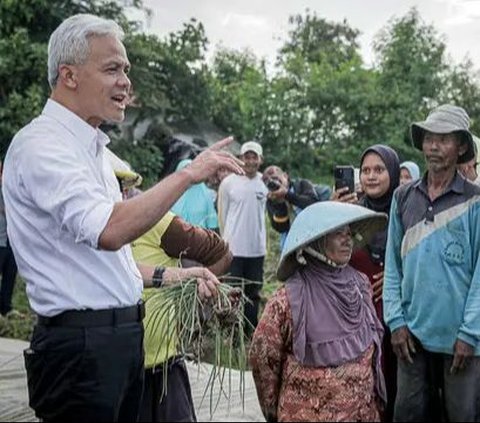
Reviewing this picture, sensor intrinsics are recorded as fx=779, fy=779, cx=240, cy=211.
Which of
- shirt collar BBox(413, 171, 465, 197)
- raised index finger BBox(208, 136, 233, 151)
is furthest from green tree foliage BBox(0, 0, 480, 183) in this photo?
raised index finger BBox(208, 136, 233, 151)

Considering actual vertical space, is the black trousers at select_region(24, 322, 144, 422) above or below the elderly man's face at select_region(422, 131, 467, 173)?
below

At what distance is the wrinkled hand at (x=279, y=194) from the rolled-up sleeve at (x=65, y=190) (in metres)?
3.85

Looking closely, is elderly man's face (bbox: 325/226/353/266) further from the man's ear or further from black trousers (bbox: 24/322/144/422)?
the man's ear

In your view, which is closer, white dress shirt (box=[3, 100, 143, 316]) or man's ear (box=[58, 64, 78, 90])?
white dress shirt (box=[3, 100, 143, 316])

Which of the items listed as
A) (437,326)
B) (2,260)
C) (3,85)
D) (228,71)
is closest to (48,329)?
(437,326)

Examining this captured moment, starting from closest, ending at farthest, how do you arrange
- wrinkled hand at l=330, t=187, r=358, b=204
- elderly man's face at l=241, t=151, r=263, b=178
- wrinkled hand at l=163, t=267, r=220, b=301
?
1. wrinkled hand at l=163, t=267, r=220, b=301
2. wrinkled hand at l=330, t=187, r=358, b=204
3. elderly man's face at l=241, t=151, r=263, b=178

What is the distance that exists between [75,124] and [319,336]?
121cm

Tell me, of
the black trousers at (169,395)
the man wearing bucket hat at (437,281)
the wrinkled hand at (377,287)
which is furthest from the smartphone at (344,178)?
the black trousers at (169,395)

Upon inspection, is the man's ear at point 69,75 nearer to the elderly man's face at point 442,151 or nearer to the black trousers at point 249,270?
the elderly man's face at point 442,151

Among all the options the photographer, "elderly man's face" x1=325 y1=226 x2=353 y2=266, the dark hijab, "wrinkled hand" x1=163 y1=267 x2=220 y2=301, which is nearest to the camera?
"wrinkled hand" x1=163 y1=267 x2=220 y2=301

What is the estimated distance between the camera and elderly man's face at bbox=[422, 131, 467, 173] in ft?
11.8

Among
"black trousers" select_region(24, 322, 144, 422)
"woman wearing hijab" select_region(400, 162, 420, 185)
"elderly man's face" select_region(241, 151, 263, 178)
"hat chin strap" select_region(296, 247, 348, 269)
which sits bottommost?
"black trousers" select_region(24, 322, 144, 422)

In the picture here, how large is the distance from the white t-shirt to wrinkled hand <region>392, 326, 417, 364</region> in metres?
3.74

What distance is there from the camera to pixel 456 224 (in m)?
3.47
